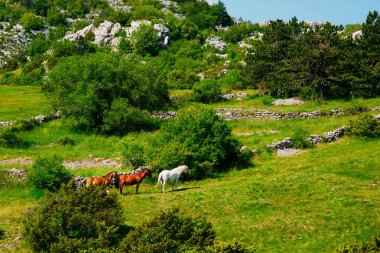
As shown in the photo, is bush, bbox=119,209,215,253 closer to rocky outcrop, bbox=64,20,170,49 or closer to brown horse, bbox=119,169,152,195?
brown horse, bbox=119,169,152,195

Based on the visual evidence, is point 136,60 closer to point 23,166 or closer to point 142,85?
point 142,85

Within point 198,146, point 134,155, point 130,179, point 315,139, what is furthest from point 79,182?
point 315,139

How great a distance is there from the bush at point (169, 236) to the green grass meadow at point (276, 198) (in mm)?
1524

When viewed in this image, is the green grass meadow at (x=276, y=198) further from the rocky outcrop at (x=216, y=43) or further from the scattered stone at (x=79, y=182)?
the rocky outcrop at (x=216, y=43)

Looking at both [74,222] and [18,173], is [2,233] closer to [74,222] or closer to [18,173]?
[74,222]

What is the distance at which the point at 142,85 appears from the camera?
5253 centimetres

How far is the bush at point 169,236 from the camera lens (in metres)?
15.8

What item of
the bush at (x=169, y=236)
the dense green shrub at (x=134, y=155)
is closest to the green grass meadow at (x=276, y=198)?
the bush at (x=169, y=236)

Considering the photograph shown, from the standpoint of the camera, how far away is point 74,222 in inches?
755

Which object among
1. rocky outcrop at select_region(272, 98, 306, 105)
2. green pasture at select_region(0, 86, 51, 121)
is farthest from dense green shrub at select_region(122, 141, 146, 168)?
rocky outcrop at select_region(272, 98, 306, 105)

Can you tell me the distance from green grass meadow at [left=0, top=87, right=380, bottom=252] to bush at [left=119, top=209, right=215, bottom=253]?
5.00 ft

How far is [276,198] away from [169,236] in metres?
10.2

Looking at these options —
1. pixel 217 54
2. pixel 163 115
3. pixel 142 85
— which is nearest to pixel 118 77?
pixel 142 85

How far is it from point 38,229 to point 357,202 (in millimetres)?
15398
